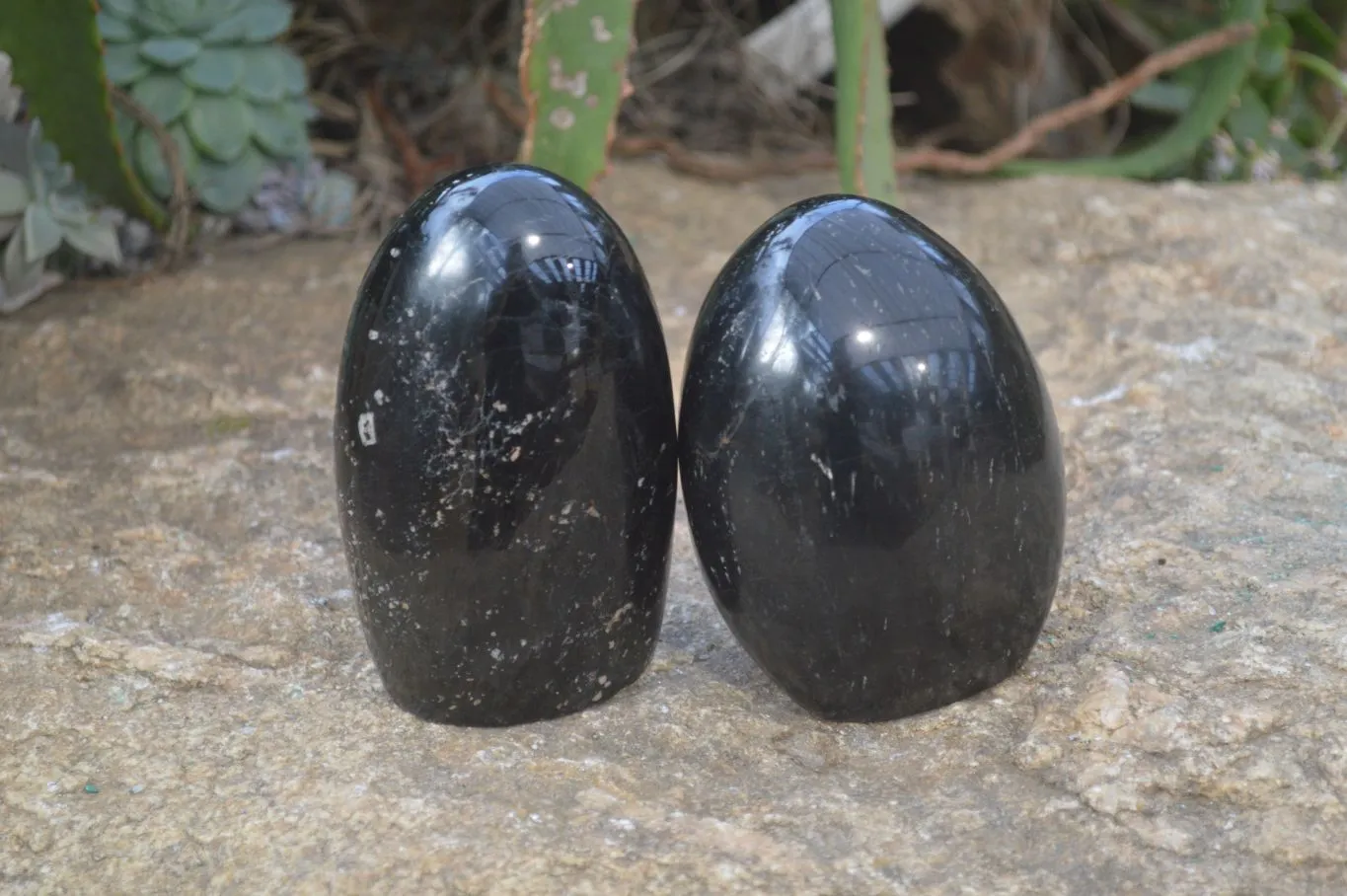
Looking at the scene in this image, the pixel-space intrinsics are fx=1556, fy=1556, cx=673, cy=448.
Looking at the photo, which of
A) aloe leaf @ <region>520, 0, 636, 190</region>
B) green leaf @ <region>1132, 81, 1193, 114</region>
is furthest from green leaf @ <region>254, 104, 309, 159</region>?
green leaf @ <region>1132, 81, 1193, 114</region>

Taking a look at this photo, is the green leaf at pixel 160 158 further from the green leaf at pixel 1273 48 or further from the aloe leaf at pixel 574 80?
the green leaf at pixel 1273 48

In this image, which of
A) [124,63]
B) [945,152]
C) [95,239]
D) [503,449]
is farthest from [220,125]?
[503,449]

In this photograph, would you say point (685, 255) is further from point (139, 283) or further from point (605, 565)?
point (605, 565)

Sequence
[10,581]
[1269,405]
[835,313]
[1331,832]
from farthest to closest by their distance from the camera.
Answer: [1269,405] → [10,581] → [835,313] → [1331,832]

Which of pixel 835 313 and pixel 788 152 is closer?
pixel 835 313

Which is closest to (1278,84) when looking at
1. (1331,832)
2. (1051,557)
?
(1051,557)

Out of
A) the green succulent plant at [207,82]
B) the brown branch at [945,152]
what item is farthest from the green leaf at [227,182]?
the brown branch at [945,152]

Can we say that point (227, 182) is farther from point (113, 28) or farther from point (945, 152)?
point (945, 152)

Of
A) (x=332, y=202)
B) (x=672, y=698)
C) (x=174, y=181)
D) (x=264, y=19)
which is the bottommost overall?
(x=672, y=698)
